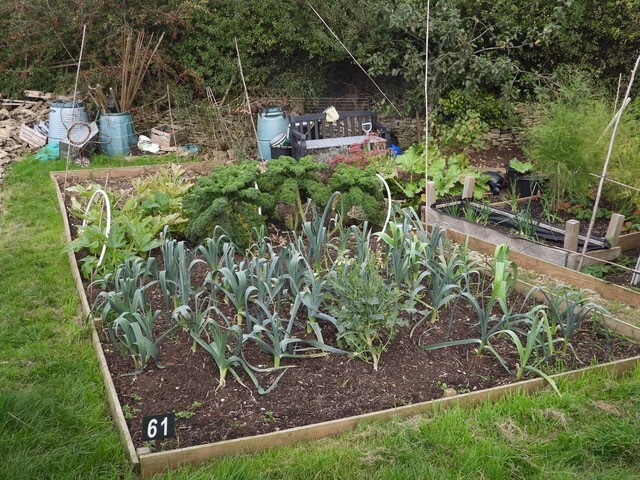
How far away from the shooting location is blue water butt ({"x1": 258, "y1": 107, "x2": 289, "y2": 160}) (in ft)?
28.8

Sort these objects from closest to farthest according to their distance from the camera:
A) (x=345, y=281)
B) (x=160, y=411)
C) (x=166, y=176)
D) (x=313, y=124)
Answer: (x=160, y=411) → (x=345, y=281) → (x=166, y=176) → (x=313, y=124)

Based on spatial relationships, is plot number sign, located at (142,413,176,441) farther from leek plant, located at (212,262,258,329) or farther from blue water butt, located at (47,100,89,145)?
blue water butt, located at (47,100,89,145)

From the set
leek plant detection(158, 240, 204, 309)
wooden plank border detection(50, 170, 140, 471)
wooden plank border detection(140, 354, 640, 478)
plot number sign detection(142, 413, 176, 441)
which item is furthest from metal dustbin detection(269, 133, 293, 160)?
plot number sign detection(142, 413, 176, 441)

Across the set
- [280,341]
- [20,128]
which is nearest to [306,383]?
[280,341]

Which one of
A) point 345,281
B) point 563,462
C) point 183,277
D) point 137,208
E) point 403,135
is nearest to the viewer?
point 563,462

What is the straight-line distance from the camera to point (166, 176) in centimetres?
648

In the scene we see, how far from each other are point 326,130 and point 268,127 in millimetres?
725

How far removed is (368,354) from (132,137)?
6.07m

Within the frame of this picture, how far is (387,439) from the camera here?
3.24 m

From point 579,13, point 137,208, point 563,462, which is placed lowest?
point 563,462

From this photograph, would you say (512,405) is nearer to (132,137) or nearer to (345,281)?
(345,281)

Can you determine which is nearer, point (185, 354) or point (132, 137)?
point (185, 354)

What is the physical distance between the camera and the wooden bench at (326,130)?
804 cm

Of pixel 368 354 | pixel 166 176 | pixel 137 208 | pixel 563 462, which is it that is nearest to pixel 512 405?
pixel 563 462
